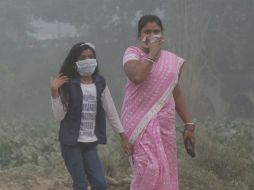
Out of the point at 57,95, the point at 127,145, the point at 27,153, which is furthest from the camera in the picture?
the point at 27,153

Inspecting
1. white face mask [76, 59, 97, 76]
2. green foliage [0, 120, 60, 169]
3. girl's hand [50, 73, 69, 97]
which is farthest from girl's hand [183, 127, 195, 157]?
green foliage [0, 120, 60, 169]

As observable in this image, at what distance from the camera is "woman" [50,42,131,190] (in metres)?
3.00

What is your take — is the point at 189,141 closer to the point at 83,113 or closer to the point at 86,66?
the point at 83,113

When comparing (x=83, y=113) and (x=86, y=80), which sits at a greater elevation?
(x=86, y=80)

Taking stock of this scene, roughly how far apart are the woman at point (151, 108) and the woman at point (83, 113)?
127 mm

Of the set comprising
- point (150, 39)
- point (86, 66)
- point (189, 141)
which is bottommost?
point (189, 141)

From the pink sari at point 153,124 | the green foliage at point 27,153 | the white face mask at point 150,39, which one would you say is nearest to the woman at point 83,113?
the pink sari at point 153,124

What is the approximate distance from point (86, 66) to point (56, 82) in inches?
8.9

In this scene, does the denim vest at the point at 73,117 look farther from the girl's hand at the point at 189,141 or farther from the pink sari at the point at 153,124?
the girl's hand at the point at 189,141

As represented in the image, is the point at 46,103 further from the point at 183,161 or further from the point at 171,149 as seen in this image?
the point at 171,149

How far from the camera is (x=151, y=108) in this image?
2980mm

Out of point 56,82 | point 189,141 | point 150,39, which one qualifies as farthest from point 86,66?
point 189,141

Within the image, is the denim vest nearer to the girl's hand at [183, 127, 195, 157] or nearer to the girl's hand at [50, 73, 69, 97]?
the girl's hand at [50, 73, 69, 97]

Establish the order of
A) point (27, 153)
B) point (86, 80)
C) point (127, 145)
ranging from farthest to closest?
point (27, 153) → point (86, 80) → point (127, 145)
